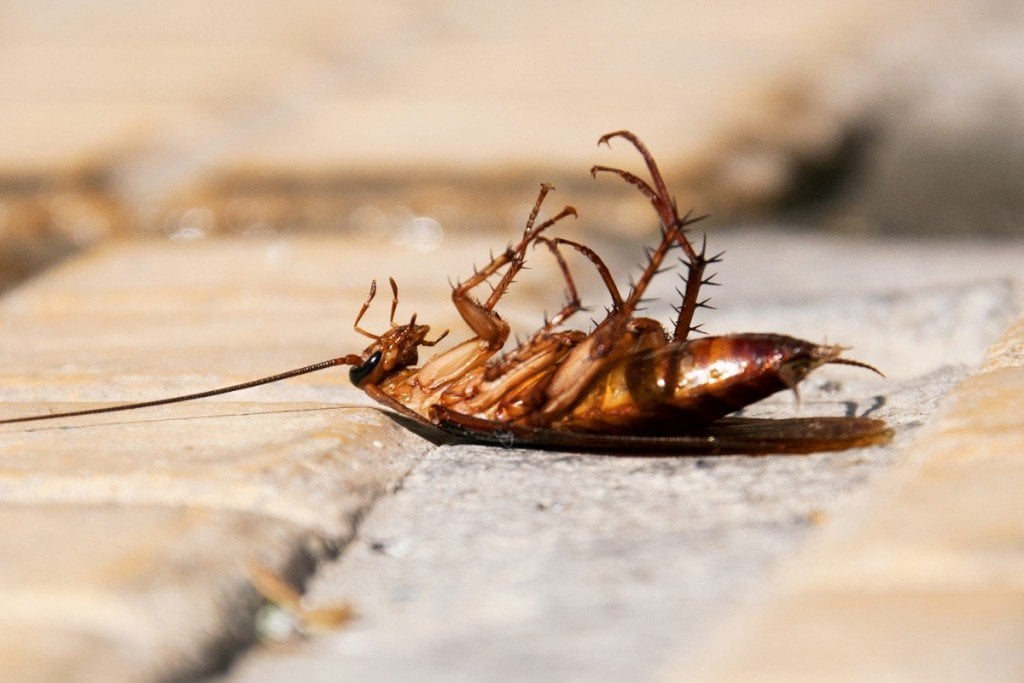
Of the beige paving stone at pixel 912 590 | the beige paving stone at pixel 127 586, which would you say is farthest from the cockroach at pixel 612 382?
the beige paving stone at pixel 127 586

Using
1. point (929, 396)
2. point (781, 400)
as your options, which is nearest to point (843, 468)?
point (929, 396)

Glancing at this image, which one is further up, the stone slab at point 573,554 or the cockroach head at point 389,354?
the cockroach head at point 389,354

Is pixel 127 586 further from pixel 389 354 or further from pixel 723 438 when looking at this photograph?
pixel 389 354

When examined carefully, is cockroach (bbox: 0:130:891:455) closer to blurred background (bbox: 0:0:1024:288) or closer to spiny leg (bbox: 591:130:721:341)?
spiny leg (bbox: 591:130:721:341)

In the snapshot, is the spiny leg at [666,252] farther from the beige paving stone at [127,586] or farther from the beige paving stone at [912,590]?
the beige paving stone at [127,586]

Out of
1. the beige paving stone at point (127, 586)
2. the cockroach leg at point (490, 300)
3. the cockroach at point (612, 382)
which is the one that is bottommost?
the beige paving stone at point (127, 586)

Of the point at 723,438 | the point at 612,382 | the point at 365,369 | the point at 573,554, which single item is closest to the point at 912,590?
the point at 573,554
